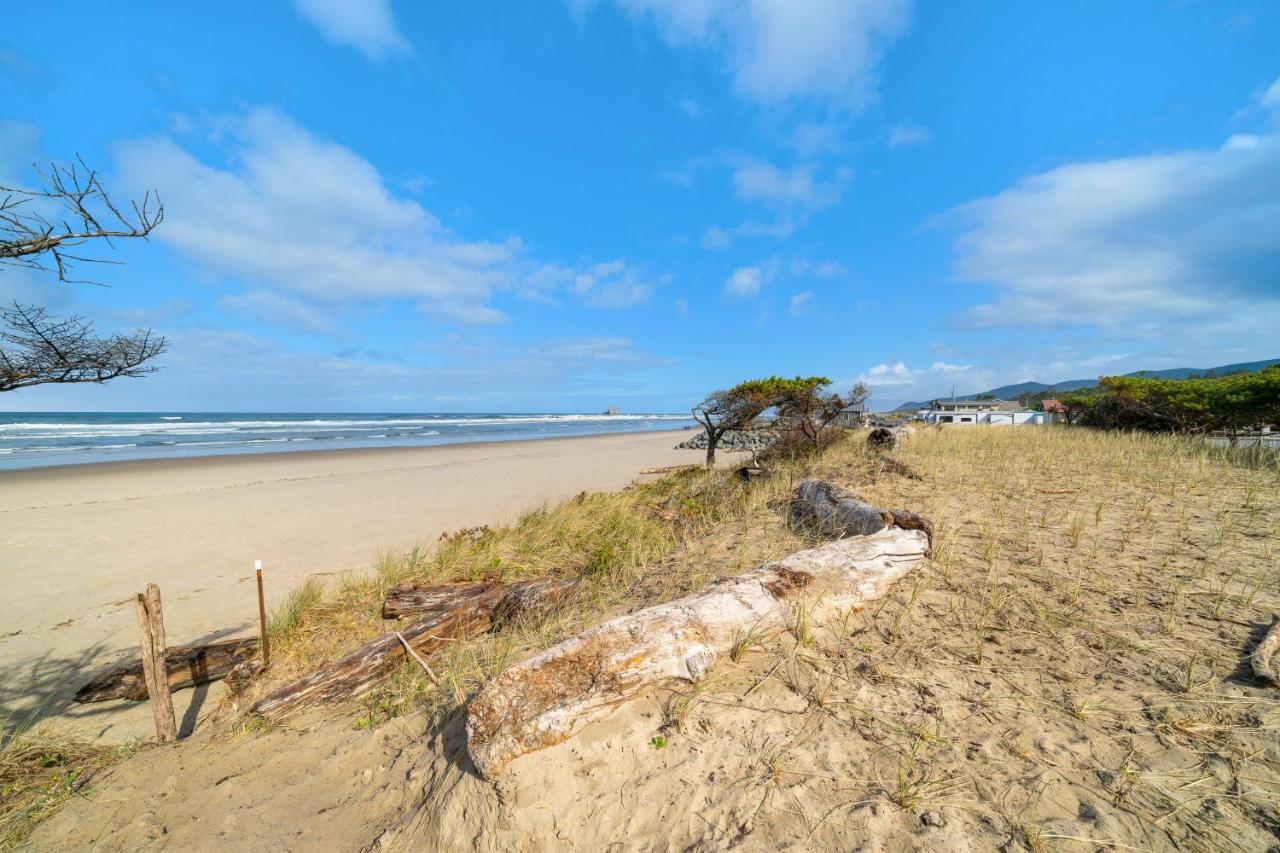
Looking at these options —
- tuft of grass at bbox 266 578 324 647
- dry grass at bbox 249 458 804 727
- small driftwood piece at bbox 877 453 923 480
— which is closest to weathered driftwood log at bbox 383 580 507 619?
dry grass at bbox 249 458 804 727

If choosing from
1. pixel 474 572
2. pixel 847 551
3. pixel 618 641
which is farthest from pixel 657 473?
pixel 618 641

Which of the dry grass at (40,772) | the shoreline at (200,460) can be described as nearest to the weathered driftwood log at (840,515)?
the dry grass at (40,772)

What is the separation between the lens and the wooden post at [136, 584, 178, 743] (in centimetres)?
364

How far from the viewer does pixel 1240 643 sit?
3.12 metres

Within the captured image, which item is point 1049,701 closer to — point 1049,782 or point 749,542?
point 1049,782

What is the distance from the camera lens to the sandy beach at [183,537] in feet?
16.8

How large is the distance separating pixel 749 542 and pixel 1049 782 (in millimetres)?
3798

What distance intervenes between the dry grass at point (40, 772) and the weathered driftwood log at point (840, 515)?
21.3ft

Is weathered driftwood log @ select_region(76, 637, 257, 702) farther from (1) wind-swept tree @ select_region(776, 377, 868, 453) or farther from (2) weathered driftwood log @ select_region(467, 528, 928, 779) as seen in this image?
(1) wind-swept tree @ select_region(776, 377, 868, 453)

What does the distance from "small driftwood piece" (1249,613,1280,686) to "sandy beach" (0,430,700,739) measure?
7.44 metres

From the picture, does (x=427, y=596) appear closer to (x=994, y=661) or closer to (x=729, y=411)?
(x=994, y=661)

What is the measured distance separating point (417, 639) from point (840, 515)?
4686 mm

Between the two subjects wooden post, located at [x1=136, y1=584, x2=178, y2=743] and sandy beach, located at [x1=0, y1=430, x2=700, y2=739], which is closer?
wooden post, located at [x1=136, y1=584, x2=178, y2=743]

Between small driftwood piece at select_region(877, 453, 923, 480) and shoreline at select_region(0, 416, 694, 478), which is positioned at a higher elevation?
shoreline at select_region(0, 416, 694, 478)
